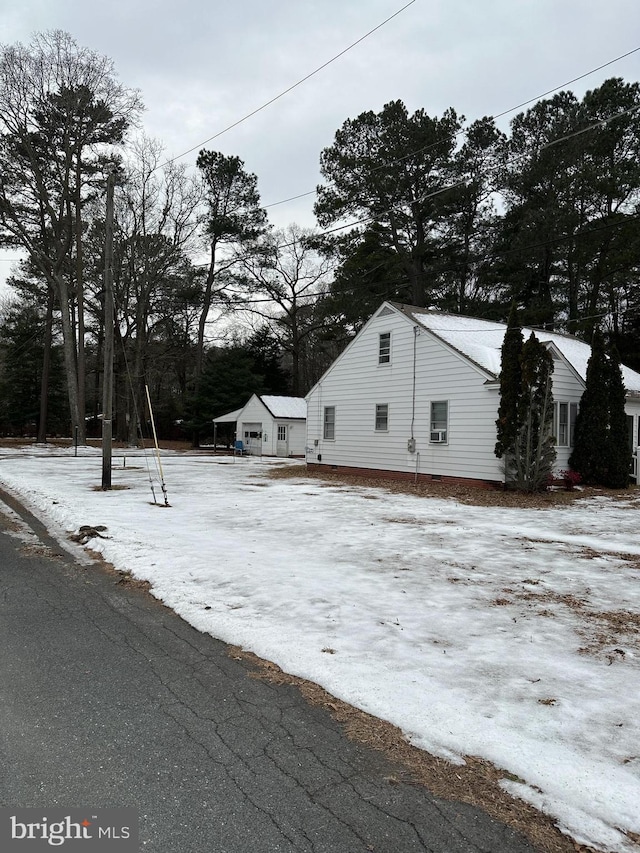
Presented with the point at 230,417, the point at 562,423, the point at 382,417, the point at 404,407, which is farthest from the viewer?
the point at 230,417

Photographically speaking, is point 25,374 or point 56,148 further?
point 25,374

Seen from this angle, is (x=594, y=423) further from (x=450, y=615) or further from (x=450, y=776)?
(x=450, y=776)

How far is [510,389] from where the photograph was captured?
14.1m

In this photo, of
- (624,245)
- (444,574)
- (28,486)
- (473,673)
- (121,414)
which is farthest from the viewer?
(121,414)

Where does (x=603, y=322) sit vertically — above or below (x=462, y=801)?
above

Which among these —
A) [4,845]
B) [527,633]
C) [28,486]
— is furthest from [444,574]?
[28,486]

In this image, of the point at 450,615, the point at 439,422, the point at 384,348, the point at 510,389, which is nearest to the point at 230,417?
the point at 384,348

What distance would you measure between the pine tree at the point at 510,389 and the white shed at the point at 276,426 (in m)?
16.6

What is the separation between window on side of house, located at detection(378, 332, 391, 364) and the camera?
19.0m

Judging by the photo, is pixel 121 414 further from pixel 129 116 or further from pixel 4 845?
pixel 4 845

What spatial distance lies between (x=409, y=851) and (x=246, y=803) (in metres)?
0.70

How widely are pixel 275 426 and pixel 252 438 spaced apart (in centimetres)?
245

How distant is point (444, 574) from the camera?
614 cm

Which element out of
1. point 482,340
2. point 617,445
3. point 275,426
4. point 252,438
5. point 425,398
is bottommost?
point 252,438
